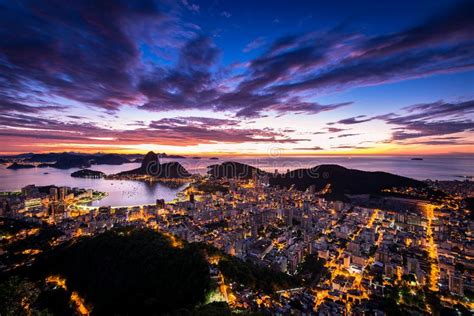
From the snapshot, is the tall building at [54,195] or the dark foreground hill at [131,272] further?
the tall building at [54,195]

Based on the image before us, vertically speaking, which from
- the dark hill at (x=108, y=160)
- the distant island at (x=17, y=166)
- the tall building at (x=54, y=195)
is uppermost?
the dark hill at (x=108, y=160)

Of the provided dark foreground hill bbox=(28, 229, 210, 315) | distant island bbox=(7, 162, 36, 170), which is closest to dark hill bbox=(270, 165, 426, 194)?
dark foreground hill bbox=(28, 229, 210, 315)

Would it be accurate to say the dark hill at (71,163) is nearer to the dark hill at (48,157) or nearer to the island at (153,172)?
the dark hill at (48,157)

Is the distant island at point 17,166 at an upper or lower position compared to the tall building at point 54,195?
upper

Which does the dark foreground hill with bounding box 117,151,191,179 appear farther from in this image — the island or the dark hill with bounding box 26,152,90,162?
the dark hill with bounding box 26,152,90,162

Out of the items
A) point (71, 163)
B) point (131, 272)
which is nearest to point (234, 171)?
point (131, 272)

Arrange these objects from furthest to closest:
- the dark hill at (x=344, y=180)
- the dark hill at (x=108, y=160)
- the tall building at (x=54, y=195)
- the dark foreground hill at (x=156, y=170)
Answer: the dark hill at (x=108, y=160), the dark foreground hill at (x=156, y=170), the dark hill at (x=344, y=180), the tall building at (x=54, y=195)

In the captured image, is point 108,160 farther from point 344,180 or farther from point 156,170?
point 344,180

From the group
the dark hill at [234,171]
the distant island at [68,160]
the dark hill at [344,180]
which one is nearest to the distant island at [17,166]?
the distant island at [68,160]
